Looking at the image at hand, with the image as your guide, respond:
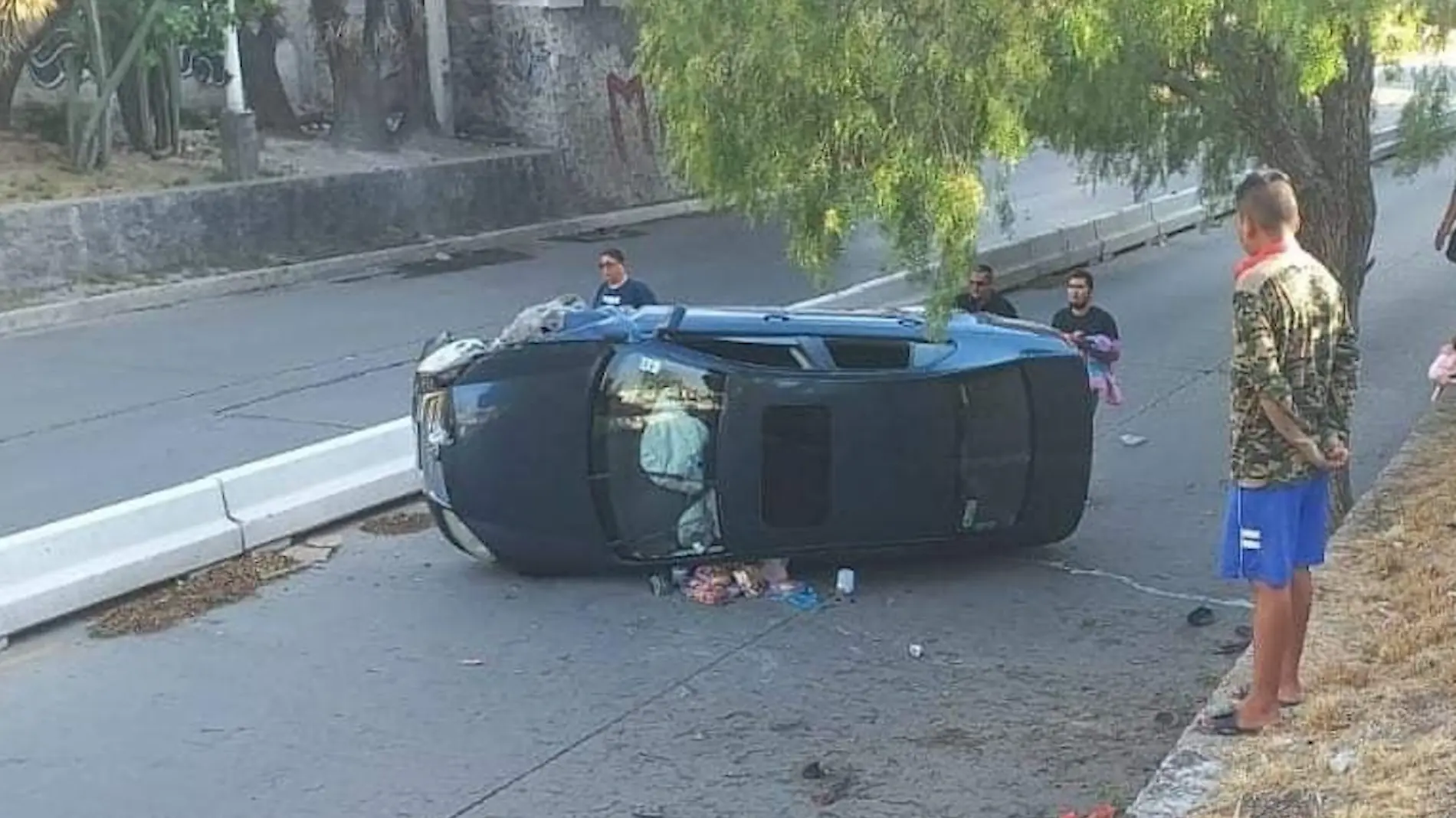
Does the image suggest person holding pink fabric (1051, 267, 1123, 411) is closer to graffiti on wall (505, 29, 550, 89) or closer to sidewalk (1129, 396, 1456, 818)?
sidewalk (1129, 396, 1456, 818)

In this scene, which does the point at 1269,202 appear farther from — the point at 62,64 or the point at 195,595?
the point at 62,64

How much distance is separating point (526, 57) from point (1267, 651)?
2456 cm

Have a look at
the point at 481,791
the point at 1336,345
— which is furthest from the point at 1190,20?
the point at 481,791

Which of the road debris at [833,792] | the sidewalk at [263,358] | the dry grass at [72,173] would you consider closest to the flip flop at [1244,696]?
the road debris at [833,792]

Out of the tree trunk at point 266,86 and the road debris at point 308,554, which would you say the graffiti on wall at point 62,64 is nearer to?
the tree trunk at point 266,86

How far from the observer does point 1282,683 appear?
546 centimetres

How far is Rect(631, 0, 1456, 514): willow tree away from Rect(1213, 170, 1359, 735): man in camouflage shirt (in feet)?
3.49

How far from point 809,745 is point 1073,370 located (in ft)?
9.77

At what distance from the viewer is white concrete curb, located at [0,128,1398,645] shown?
8289 millimetres

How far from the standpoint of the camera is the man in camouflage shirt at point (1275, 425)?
17.2ft

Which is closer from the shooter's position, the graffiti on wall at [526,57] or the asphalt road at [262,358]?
the asphalt road at [262,358]

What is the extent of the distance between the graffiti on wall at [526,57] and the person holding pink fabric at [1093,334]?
18.6m

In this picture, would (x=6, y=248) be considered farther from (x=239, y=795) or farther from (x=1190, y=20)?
(x=1190, y=20)

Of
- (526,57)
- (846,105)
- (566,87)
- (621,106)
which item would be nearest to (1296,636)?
(846,105)
